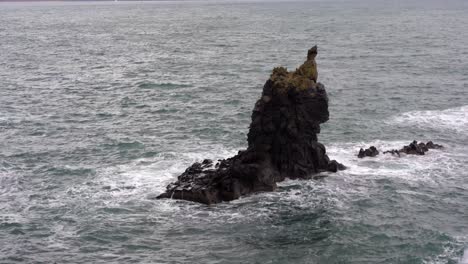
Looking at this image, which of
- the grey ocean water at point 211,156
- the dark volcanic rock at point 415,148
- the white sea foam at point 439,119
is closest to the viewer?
the grey ocean water at point 211,156

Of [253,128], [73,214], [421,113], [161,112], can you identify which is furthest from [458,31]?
[73,214]

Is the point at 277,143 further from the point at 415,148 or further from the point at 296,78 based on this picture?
the point at 415,148

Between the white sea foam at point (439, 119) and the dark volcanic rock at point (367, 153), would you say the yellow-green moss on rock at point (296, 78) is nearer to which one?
the dark volcanic rock at point (367, 153)

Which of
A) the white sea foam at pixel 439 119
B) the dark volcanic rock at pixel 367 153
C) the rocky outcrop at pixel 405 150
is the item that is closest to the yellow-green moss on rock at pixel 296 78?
the dark volcanic rock at pixel 367 153

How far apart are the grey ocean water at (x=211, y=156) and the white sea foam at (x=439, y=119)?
24cm

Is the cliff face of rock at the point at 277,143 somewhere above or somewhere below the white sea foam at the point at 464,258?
above

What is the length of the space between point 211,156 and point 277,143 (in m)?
9.88

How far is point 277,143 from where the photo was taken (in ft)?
179

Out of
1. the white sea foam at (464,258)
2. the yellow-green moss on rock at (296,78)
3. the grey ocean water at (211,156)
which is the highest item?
the yellow-green moss on rock at (296,78)

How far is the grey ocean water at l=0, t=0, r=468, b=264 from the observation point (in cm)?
4431

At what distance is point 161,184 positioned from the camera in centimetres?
5516

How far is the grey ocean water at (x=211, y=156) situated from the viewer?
145 ft

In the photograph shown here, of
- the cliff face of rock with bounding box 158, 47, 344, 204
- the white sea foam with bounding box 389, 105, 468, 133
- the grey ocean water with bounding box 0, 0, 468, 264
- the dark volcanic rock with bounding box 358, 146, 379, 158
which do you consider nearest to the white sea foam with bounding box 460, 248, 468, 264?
the grey ocean water with bounding box 0, 0, 468, 264

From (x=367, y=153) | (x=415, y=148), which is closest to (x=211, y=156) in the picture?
(x=367, y=153)
